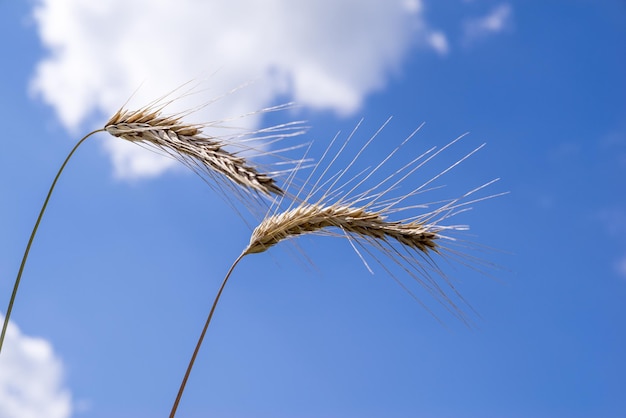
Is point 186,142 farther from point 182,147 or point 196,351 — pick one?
point 196,351

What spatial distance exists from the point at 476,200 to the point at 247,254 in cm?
96

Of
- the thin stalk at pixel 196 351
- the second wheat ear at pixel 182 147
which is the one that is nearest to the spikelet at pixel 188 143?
the second wheat ear at pixel 182 147

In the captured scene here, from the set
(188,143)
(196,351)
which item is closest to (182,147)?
(188,143)

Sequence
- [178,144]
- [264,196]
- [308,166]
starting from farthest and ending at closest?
1. [308,166]
2. [178,144]
3. [264,196]

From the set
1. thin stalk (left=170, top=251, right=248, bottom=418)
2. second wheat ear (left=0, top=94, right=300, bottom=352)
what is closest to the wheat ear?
second wheat ear (left=0, top=94, right=300, bottom=352)

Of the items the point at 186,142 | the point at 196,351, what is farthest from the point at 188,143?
the point at 196,351

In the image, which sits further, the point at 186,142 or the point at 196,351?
the point at 196,351

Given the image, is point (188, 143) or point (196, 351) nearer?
point (188, 143)

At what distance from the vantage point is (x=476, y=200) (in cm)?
237

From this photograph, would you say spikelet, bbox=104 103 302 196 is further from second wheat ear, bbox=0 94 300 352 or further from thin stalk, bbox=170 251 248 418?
thin stalk, bbox=170 251 248 418

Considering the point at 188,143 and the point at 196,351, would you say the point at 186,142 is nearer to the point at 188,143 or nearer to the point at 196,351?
the point at 188,143

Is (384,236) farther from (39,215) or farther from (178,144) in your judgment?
(39,215)

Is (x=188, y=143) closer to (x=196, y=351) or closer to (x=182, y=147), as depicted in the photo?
(x=182, y=147)

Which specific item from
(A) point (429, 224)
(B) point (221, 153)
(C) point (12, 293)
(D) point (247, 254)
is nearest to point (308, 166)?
(B) point (221, 153)
